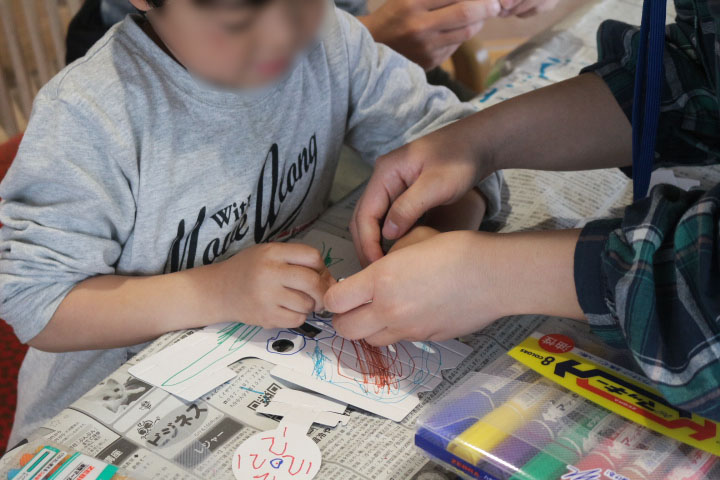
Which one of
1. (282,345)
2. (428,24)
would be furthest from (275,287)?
(428,24)

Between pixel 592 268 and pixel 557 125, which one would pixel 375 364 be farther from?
pixel 557 125

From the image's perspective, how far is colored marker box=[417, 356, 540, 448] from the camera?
0.47 metres

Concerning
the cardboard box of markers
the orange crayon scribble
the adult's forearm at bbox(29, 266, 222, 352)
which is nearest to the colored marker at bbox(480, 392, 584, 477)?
the cardboard box of markers

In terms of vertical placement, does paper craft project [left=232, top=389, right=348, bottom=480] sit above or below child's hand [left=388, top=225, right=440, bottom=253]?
below

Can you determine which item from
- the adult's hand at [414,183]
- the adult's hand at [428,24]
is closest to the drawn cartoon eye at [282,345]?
the adult's hand at [414,183]

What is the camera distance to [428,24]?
1002mm

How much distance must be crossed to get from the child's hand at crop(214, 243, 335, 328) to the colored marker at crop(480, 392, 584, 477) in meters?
0.20

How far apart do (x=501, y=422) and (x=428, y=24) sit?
26.7 inches

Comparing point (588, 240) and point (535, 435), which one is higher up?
point (588, 240)

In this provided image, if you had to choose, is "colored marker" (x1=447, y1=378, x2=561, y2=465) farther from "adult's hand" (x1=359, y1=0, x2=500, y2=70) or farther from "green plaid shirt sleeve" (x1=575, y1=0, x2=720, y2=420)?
"adult's hand" (x1=359, y1=0, x2=500, y2=70)

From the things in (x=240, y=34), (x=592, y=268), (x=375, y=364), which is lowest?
(x=375, y=364)

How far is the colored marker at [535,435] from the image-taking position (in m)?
0.45

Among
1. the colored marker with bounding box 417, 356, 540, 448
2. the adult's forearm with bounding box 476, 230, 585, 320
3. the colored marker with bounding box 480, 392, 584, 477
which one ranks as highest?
the adult's forearm with bounding box 476, 230, 585, 320

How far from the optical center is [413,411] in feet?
1.73
